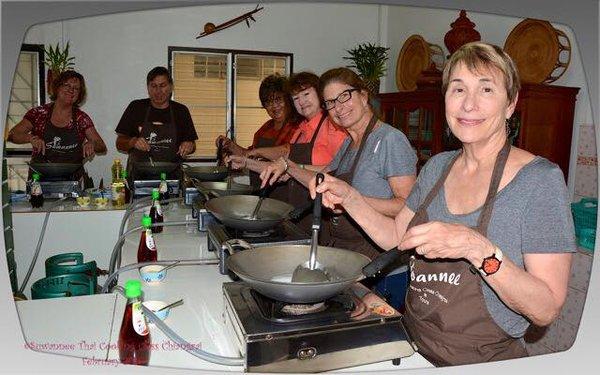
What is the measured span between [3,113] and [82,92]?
1941 millimetres

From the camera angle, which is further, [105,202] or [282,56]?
[282,56]

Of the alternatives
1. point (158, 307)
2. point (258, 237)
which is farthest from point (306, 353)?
point (258, 237)

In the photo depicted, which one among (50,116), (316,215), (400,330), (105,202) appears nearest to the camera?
(400,330)

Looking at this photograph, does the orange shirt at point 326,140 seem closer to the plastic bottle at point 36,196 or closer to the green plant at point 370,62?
the plastic bottle at point 36,196

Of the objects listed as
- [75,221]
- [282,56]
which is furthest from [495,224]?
[282,56]

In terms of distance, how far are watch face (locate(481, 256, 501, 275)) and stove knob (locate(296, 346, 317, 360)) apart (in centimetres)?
28

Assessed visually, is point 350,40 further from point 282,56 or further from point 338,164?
point 338,164

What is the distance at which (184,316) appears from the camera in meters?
0.95

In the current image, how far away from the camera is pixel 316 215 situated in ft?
3.00

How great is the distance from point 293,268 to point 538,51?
173cm

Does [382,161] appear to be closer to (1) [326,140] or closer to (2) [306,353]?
(1) [326,140]

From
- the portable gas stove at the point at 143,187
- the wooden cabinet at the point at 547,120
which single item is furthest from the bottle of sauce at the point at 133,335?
the wooden cabinet at the point at 547,120

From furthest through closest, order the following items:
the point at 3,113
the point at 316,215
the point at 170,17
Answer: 1. the point at 170,17
2. the point at 316,215
3. the point at 3,113

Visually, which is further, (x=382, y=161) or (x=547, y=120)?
(x=547, y=120)
